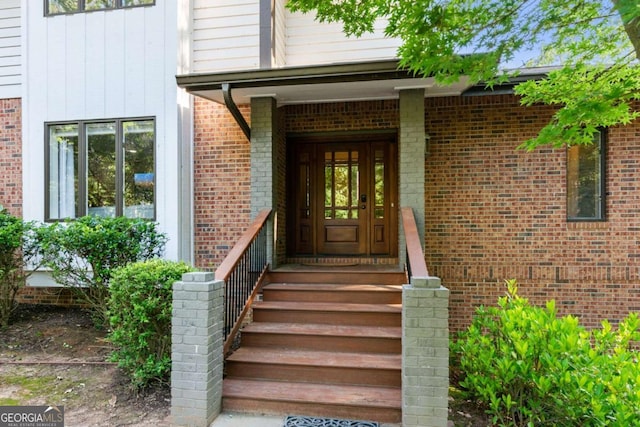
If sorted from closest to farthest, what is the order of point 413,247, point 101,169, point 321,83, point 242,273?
point 413,247, point 242,273, point 321,83, point 101,169

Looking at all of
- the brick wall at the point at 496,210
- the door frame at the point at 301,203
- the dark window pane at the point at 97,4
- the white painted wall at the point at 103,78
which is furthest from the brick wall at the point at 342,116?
the dark window pane at the point at 97,4

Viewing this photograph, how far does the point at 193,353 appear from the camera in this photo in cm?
318

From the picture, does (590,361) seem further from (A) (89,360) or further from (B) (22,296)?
(B) (22,296)

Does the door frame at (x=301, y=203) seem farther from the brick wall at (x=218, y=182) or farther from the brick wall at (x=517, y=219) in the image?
the brick wall at (x=517, y=219)

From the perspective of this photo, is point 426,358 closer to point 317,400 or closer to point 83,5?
point 317,400

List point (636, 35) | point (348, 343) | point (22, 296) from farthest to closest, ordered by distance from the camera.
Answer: point (22, 296), point (348, 343), point (636, 35)

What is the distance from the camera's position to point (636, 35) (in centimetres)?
329

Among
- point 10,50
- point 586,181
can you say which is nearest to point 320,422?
point 586,181

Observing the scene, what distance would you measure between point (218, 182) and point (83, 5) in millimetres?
3250

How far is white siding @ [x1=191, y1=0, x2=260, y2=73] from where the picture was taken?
5.54 metres

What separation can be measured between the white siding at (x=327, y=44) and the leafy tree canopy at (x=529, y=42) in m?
1.69

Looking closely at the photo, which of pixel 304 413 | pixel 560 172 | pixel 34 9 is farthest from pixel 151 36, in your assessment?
pixel 560 172

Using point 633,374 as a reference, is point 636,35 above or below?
above

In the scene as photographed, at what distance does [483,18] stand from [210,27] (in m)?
3.95
